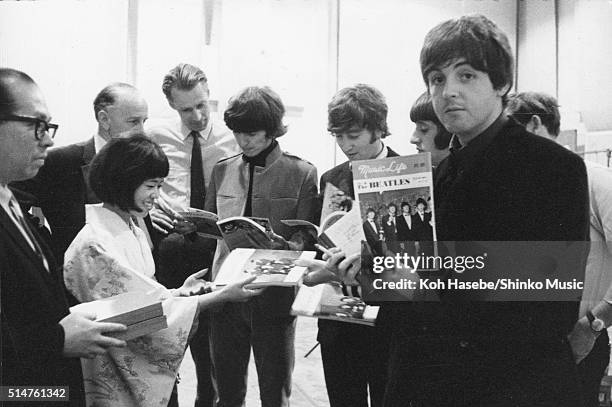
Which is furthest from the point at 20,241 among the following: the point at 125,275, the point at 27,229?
the point at 125,275

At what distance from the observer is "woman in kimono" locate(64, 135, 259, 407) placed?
119cm

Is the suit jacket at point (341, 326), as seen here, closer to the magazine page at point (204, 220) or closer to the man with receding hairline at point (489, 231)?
the magazine page at point (204, 220)

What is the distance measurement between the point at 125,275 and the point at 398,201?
61 cm

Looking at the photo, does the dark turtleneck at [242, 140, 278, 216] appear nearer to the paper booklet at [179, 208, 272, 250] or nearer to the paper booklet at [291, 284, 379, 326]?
the paper booklet at [179, 208, 272, 250]

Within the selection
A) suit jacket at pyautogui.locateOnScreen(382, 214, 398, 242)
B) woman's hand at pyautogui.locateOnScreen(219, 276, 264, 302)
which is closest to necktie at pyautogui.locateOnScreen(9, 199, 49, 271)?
woman's hand at pyautogui.locateOnScreen(219, 276, 264, 302)

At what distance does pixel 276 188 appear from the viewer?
5.40 ft

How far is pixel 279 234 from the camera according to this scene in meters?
1.62

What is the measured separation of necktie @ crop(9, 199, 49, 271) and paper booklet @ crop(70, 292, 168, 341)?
0.16m

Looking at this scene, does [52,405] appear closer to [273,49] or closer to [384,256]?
[384,256]

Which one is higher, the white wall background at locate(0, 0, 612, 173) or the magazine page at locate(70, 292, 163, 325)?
the white wall background at locate(0, 0, 612, 173)

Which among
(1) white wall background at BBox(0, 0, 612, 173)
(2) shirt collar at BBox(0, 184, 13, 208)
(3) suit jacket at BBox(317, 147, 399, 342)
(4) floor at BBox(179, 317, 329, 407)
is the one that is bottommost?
(4) floor at BBox(179, 317, 329, 407)

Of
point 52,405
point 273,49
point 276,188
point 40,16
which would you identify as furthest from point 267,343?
point 40,16

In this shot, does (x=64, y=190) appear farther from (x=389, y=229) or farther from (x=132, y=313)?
(x=389, y=229)

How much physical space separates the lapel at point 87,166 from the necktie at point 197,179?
448mm
